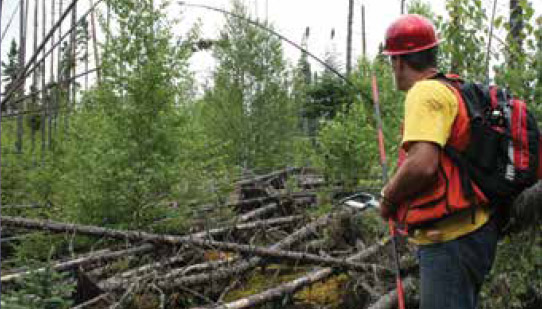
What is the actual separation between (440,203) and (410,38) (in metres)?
0.72

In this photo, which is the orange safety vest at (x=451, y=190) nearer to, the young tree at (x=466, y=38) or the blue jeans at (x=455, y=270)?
the blue jeans at (x=455, y=270)

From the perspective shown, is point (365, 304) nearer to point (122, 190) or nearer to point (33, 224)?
point (33, 224)

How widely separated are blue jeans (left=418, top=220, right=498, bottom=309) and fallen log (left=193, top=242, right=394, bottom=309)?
2965 mm

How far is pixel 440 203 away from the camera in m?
2.41

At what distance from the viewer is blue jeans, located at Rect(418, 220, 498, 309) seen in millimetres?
2436

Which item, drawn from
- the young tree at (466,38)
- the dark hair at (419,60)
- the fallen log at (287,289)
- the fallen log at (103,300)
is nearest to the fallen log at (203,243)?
the fallen log at (287,289)

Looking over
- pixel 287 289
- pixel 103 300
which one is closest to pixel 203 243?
pixel 287 289

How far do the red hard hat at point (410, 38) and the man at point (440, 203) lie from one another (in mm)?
151

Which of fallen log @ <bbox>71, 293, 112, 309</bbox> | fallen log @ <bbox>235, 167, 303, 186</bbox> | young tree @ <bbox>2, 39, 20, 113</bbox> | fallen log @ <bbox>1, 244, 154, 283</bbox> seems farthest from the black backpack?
fallen log @ <bbox>235, 167, 303, 186</bbox>

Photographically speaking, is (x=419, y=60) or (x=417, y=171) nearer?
(x=417, y=171)

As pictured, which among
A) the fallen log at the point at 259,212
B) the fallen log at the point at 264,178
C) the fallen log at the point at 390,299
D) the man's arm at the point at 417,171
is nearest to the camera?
the man's arm at the point at 417,171

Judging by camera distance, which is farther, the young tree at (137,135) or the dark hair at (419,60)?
the young tree at (137,135)

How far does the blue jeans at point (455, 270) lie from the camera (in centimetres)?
244

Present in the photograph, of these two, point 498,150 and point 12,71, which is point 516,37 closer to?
point 498,150
